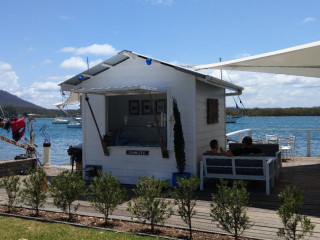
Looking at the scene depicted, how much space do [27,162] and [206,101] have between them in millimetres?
5315

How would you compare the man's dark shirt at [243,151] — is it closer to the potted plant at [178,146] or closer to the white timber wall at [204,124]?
the white timber wall at [204,124]

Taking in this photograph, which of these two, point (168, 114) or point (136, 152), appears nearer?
point (168, 114)

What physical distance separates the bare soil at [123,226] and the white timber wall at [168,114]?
2.54 meters

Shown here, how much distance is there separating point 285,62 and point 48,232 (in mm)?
5219

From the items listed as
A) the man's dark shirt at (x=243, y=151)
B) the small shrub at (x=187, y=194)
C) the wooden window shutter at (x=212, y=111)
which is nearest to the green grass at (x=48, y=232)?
the small shrub at (x=187, y=194)

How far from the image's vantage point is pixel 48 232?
4.22 meters

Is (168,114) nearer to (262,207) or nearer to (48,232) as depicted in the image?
(262,207)

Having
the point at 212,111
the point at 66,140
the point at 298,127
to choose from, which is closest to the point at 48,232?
the point at 212,111

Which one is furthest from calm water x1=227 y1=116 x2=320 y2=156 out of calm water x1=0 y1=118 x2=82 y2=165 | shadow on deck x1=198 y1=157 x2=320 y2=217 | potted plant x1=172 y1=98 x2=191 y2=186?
calm water x1=0 y1=118 x2=82 y2=165

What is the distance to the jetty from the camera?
4395mm

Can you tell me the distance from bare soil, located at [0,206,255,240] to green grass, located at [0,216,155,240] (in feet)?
0.74

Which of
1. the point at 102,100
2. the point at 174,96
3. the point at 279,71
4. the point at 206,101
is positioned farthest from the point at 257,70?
the point at 102,100

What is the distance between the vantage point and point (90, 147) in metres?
7.98

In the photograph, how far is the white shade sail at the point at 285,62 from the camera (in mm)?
5777
